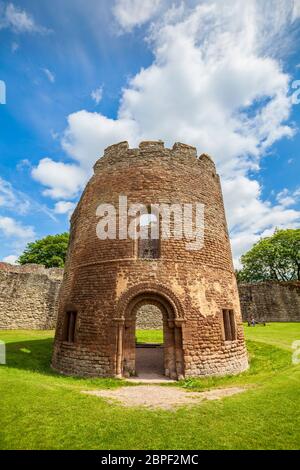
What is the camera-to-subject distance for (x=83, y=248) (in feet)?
40.0

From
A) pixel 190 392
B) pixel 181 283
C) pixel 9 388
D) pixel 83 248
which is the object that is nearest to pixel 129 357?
pixel 190 392

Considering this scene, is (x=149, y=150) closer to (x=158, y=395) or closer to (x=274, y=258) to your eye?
(x=158, y=395)

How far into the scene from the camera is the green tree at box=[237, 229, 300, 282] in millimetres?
44625

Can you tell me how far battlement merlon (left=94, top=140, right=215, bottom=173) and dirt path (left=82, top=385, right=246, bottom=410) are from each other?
30.7ft

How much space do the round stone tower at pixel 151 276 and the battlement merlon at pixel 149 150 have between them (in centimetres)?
5

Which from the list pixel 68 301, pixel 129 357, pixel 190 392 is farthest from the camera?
pixel 68 301

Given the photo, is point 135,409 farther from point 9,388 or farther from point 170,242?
point 170,242

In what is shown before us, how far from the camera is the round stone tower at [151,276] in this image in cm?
1008

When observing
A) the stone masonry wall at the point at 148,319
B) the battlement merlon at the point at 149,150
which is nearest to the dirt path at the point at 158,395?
the battlement merlon at the point at 149,150

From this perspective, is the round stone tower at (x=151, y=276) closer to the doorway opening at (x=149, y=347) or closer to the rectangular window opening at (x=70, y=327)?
the rectangular window opening at (x=70, y=327)

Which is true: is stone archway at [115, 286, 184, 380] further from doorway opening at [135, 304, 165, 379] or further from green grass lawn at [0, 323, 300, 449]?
green grass lawn at [0, 323, 300, 449]

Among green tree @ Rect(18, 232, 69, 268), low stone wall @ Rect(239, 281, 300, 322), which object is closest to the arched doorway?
low stone wall @ Rect(239, 281, 300, 322)

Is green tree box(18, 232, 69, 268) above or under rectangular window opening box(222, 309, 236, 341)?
above
